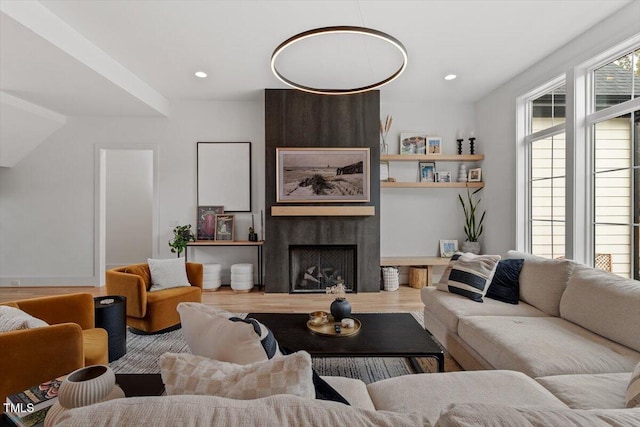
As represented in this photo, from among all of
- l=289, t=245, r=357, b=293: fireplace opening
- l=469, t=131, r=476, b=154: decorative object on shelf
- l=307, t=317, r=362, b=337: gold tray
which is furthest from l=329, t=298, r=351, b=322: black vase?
l=469, t=131, r=476, b=154: decorative object on shelf

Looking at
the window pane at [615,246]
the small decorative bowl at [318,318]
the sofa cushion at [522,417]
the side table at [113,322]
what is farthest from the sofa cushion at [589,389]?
the side table at [113,322]

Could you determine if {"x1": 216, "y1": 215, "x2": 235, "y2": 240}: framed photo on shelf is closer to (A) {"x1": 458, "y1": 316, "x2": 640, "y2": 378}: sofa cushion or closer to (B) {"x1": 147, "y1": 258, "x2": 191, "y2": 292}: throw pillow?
(B) {"x1": 147, "y1": 258, "x2": 191, "y2": 292}: throw pillow

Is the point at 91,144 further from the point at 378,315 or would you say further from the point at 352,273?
the point at 378,315

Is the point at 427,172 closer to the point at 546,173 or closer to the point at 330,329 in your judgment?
the point at 546,173

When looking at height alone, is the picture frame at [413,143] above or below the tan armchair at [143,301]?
above

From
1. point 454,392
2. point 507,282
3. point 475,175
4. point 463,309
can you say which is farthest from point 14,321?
point 475,175

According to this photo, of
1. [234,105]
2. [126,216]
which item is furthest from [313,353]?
[126,216]

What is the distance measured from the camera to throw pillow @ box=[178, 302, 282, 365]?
1.10 meters

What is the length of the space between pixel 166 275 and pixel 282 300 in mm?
1531

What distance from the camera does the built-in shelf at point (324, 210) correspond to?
14.9 ft

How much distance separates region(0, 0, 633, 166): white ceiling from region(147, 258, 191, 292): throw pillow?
2.09 m

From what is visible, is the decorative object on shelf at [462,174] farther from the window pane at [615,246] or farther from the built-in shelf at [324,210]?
the window pane at [615,246]

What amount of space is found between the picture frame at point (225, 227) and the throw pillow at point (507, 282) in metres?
3.59

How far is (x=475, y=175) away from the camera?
509cm
